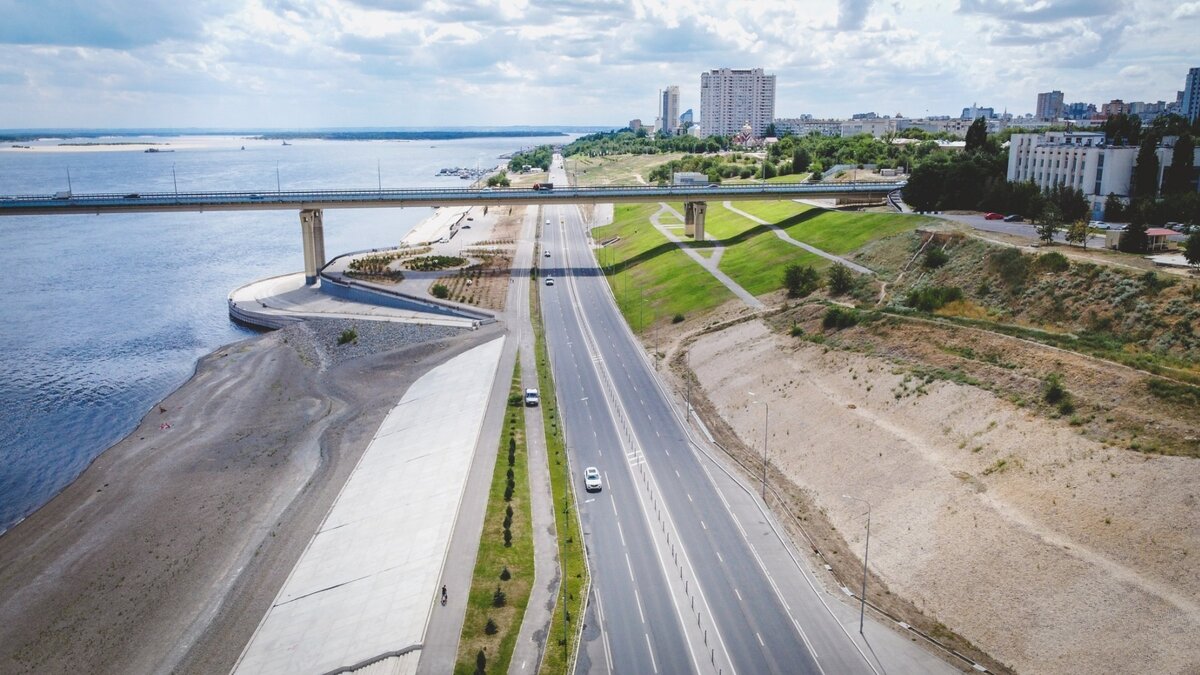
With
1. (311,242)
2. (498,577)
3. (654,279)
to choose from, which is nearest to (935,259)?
(654,279)

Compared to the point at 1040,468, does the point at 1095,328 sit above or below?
above

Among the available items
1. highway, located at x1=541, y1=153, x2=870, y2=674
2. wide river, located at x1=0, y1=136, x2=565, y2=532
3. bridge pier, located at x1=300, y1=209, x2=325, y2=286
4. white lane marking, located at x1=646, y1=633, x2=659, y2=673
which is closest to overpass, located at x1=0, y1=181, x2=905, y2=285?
bridge pier, located at x1=300, y1=209, x2=325, y2=286

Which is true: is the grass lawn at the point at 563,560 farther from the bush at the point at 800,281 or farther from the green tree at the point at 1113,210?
the green tree at the point at 1113,210

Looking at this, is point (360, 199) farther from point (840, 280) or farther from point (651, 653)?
point (651, 653)

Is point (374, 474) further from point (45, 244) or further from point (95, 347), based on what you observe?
point (45, 244)

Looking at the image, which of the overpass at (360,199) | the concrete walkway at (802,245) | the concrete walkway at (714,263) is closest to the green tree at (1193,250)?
the concrete walkway at (802,245)

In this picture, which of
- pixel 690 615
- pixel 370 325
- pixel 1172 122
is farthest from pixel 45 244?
pixel 1172 122

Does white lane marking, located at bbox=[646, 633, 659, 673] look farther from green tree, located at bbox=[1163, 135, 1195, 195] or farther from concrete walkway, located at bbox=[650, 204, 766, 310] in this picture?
green tree, located at bbox=[1163, 135, 1195, 195]

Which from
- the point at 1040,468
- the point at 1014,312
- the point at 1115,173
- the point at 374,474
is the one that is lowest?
the point at 374,474

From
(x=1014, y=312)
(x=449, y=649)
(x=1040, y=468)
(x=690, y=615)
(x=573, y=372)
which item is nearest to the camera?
(x=449, y=649)
